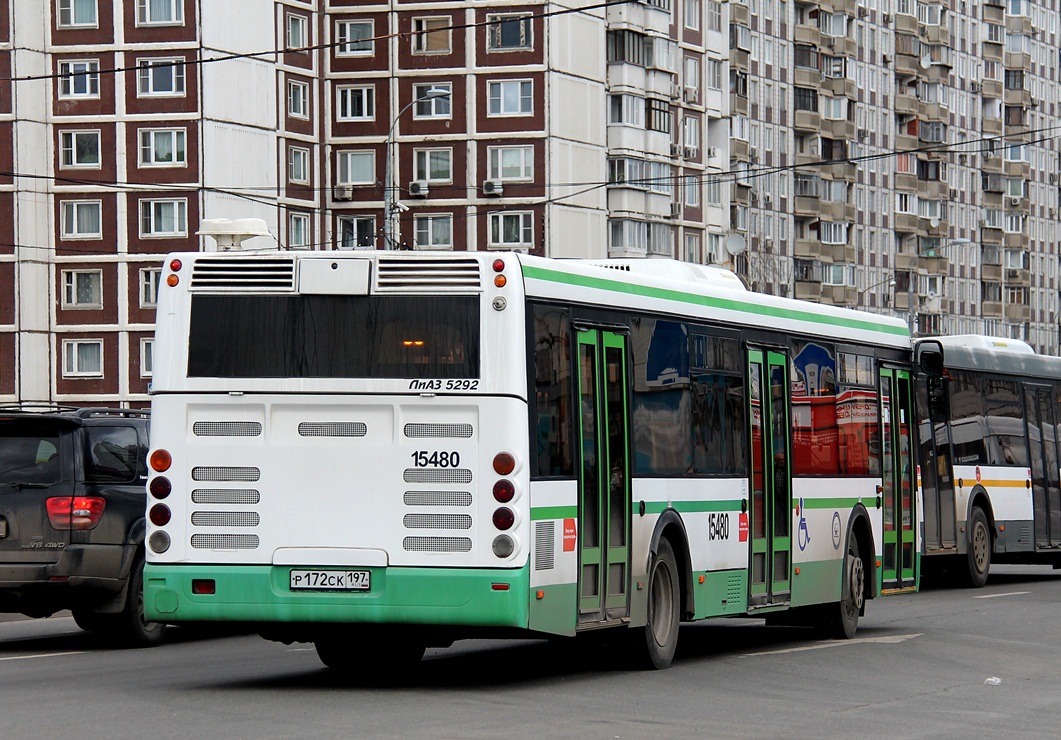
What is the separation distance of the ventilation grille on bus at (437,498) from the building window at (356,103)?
254ft

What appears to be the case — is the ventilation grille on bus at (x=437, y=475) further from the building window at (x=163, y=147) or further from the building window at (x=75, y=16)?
the building window at (x=75, y=16)

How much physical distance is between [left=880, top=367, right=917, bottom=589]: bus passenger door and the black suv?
695cm

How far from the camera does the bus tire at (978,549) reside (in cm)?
2850

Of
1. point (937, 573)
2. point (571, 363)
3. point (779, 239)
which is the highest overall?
point (779, 239)

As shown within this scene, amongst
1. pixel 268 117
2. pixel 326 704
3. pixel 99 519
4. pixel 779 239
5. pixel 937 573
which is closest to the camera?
pixel 326 704

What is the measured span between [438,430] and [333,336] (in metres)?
0.90

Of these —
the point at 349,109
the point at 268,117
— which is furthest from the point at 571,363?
the point at 349,109

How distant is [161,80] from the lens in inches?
3184

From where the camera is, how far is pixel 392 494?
1309 centimetres

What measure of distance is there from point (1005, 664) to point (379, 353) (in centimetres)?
603

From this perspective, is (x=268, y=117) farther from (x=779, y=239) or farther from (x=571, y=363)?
(x=571, y=363)

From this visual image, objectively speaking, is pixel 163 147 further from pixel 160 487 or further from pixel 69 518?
→ pixel 160 487

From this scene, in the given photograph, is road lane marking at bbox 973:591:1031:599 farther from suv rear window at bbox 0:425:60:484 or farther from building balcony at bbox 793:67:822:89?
building balcony at bbox 793:67:822:89

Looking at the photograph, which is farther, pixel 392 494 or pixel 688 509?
pixel 688 509
